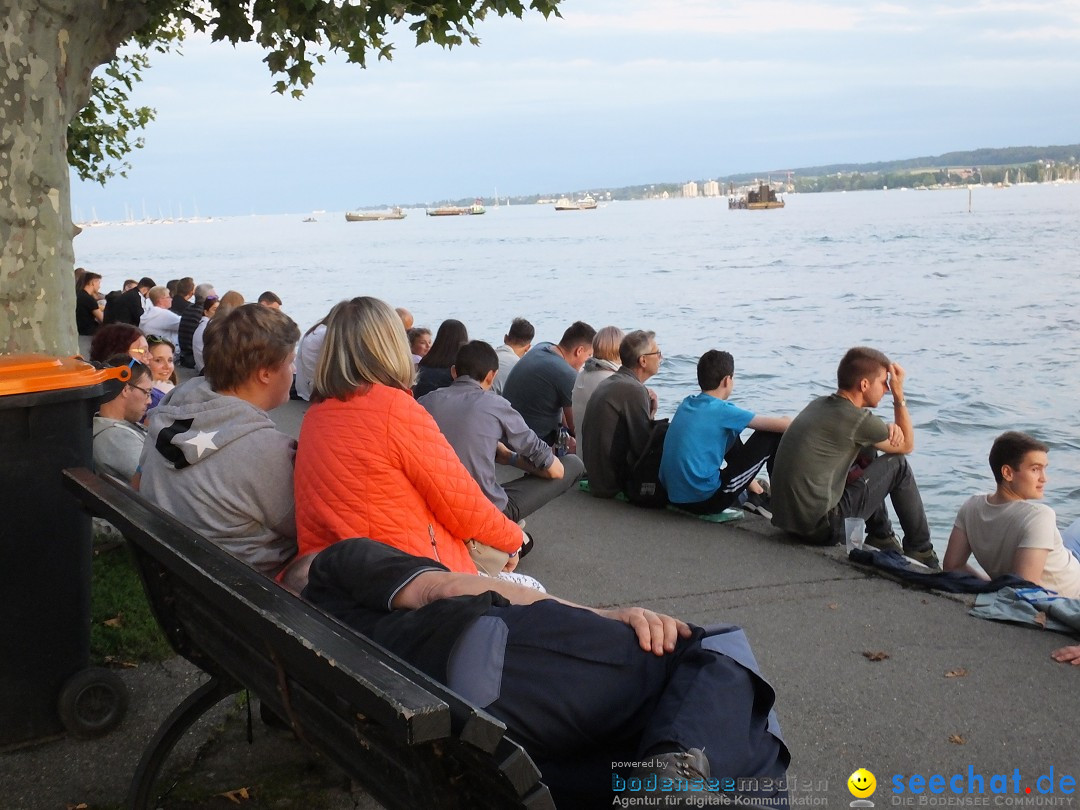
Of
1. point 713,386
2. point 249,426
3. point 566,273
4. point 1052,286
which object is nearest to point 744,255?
point 566,273

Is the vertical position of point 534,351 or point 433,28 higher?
point 433,28

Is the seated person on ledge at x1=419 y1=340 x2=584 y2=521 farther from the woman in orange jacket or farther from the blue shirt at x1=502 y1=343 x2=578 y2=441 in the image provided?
the blue shirt at x1=502 y1=343 x2=578 y2=441

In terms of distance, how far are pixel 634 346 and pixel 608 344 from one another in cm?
66

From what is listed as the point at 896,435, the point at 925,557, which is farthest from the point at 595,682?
the point at 925,557

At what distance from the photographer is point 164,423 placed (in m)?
3.98

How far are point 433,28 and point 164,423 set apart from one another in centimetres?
321

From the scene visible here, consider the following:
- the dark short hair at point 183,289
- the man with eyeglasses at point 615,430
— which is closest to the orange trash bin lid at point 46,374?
the man with eyeglasses at point 615,430

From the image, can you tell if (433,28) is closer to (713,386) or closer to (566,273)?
(713,386)

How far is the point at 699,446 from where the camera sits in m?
7.92

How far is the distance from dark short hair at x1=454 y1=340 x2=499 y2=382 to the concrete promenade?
1.21 m

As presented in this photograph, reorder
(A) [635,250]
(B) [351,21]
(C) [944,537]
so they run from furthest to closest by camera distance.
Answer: (A) [635,250], (C) [944,537], (B) [351,21]

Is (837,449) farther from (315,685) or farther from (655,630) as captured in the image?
(315,685)

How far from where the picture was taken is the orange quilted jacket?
13.0 feet

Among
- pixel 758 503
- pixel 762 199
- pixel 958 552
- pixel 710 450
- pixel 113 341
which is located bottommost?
pixel 758 503
